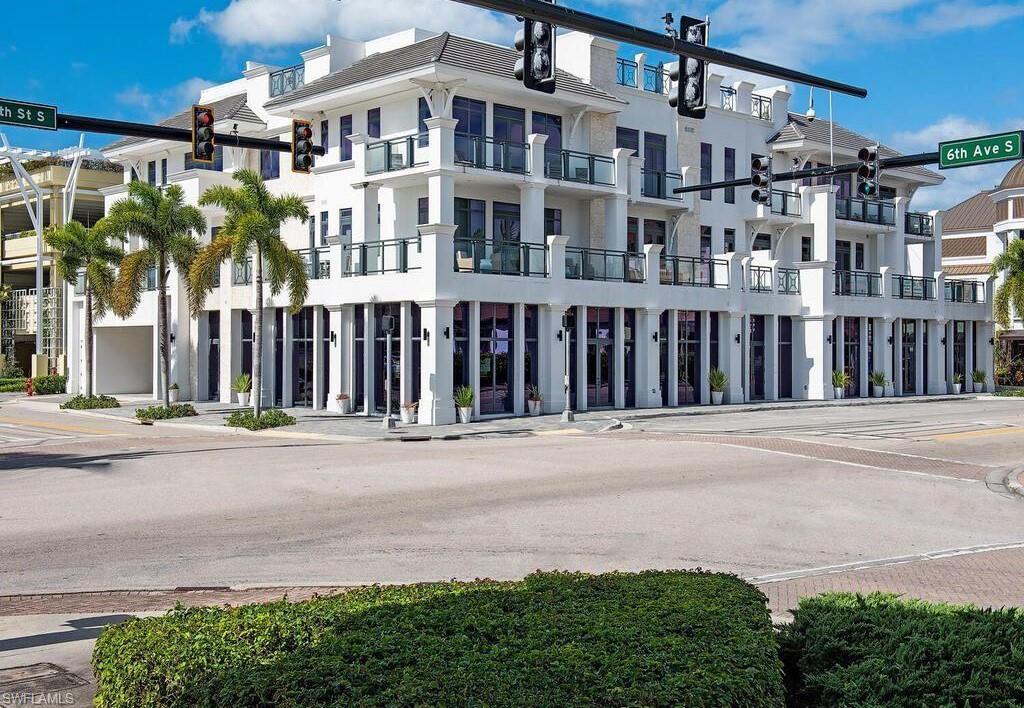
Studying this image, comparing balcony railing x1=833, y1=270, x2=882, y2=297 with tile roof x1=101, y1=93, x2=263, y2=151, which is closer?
tile roof x1=101, y1=93, x2=263, y2=151

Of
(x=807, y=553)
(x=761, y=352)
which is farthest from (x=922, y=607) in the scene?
(x=761, y=352)

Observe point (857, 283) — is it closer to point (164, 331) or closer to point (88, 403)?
point (164, 331)

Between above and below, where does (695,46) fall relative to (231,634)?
above

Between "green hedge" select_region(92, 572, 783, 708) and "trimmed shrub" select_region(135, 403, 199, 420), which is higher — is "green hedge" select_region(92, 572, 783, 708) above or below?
above

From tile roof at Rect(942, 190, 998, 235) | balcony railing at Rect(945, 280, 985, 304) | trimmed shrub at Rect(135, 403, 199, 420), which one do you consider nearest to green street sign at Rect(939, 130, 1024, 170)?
trimmed shrub at Rect(135, 403, 199, 420)

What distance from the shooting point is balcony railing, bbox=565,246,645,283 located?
→ 113 ft

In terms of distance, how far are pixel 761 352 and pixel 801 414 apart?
25.3 feet

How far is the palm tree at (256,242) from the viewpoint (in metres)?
30.0

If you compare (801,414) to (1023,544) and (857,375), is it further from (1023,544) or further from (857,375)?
(1023,544)

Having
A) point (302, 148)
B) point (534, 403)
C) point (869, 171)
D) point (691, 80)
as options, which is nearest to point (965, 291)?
point (534, 403)

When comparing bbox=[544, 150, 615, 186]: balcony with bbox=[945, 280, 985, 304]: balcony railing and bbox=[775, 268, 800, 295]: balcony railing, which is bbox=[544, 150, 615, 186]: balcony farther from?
bbox=[945, 280, 985, 304]: balcony railing

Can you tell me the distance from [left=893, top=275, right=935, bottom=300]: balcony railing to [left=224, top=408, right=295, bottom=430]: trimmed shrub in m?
31.1

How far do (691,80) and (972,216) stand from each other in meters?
83.7

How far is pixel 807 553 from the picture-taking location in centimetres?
1193
